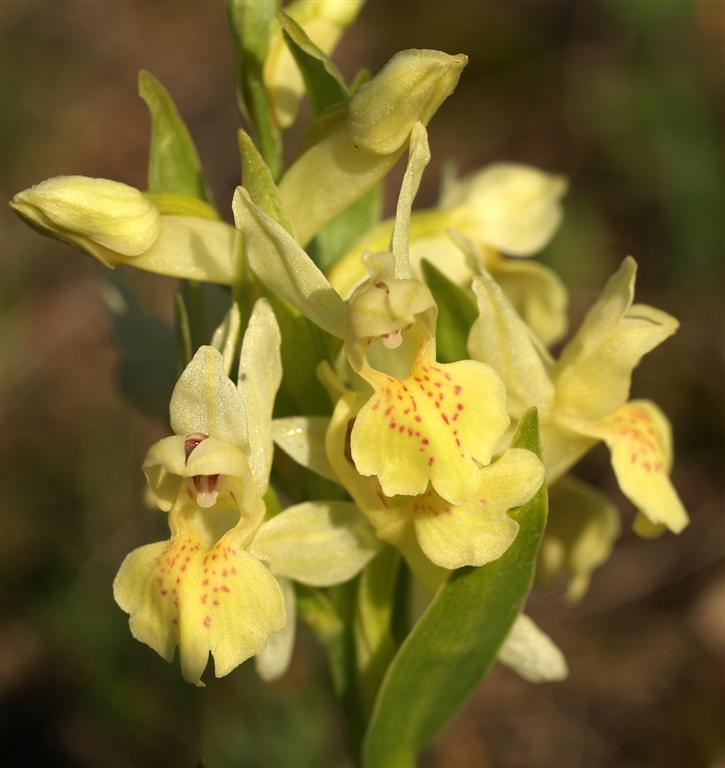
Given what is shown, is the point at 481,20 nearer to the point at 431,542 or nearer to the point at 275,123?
the point at 275,123

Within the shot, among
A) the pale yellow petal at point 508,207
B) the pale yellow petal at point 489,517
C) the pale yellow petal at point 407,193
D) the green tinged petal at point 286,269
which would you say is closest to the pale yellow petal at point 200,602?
the pale yellow petal at point 489,517

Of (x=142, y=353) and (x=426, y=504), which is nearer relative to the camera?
(x=426, y=504)

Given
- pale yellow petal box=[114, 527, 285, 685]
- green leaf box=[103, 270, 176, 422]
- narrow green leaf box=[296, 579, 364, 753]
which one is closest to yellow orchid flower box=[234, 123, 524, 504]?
pale yellow petal box=[114, 527, 285, 685]

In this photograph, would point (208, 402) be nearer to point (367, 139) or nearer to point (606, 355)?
point (367, 139)

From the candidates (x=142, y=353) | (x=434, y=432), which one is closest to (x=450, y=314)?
(x=434, y=432)

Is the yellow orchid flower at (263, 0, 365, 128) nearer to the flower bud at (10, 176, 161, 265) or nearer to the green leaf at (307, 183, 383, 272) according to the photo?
the green leaf at (307, 183, 383, 272)

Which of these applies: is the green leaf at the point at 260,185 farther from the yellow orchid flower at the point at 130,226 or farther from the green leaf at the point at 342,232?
the green leaf at the point at 342,232
